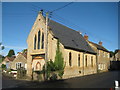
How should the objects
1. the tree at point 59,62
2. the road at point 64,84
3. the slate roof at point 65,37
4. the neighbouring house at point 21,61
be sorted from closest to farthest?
1. the road at point 64,84
2. the tree at point 59,62
3. the slate roof at point 65,37
4. the neighbouring house at point 21,61

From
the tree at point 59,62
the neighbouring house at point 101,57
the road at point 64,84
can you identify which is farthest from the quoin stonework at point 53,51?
the neighbouring house at point 101,57

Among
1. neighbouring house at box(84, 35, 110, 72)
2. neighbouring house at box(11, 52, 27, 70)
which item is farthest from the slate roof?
neighbouring house at box(11, 52, 27, 70)

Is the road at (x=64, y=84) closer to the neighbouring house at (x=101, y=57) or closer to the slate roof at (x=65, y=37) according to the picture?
the slate roof at (x=65, y=37)

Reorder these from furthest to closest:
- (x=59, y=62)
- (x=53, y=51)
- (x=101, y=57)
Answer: (x=101, y=57) < (x=53, y=51) < (x=59, y=62)

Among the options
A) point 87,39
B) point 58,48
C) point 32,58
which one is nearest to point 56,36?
point 58,48

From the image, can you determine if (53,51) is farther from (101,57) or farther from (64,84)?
(101,57)

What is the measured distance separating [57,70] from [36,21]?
11527 millimetres

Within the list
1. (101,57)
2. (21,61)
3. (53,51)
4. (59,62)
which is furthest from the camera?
(101,57)

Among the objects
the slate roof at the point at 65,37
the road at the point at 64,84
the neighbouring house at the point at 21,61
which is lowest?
the road at the point at 64,84

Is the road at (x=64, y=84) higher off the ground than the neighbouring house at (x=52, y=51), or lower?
lower

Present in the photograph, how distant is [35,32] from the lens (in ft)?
90.3

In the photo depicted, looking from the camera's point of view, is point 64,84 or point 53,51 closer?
point 64,84

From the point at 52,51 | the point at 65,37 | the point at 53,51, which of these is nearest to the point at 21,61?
the point at 65,37

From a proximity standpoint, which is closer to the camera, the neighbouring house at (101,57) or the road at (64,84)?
the road at (64,84)
